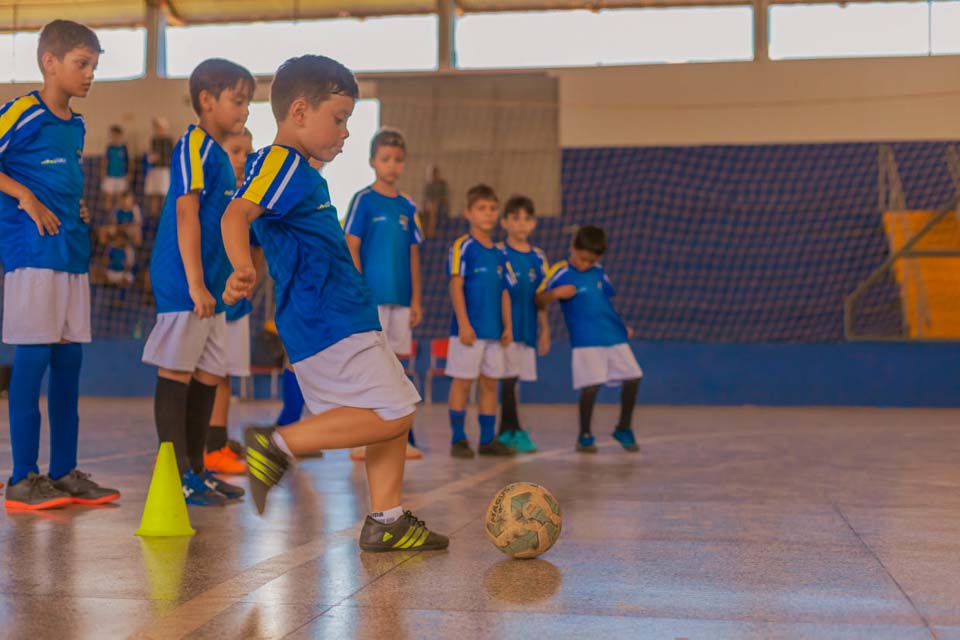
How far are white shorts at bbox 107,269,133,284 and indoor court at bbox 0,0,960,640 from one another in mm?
58

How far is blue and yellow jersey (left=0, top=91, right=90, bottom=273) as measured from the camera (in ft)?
13.3

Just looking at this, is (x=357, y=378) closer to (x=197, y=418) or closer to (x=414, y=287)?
(x=197, y=418)

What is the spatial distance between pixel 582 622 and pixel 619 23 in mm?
13705

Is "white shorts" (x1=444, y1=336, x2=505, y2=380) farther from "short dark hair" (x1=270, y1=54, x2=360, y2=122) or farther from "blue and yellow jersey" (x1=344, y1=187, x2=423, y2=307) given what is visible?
"short dark hair" (x1=270, y1=54, x2=360, y2=122)

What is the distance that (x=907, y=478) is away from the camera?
5.23 meters

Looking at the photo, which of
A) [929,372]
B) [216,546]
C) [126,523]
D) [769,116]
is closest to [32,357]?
[126,523]

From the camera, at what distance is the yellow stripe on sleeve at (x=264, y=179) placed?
310 centimetres

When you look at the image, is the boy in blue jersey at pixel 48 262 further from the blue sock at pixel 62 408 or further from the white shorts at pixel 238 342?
the white shorts at pixel 238 342

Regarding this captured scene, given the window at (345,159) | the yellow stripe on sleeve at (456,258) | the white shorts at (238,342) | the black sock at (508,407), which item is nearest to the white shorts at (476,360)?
the black sock at (508,407)

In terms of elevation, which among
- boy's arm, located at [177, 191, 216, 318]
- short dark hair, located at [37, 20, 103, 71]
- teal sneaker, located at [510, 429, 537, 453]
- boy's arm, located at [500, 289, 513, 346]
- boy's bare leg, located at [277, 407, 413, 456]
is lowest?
teal sneaker, located at [510, 429, 537, 453]

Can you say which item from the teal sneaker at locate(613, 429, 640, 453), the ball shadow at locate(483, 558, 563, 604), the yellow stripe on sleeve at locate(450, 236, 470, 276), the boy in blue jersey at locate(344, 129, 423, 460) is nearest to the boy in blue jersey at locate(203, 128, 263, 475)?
the boy in blue jersey at locate(344, 129, 423, 460)

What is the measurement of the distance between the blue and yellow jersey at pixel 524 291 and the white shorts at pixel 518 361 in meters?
0.05

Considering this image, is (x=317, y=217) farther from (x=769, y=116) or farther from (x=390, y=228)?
(x=769, y=116)

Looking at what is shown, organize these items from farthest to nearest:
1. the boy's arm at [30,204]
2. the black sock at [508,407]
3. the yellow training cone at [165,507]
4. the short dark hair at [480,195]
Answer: the black sock at [508,407] → the short dark hair at [480,195] → the boy's arm at [30,204] → the yellow training cone at [165,507]
